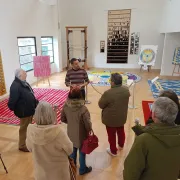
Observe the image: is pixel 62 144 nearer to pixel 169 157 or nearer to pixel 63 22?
pixel 169 157

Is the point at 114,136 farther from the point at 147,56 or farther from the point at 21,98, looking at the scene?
the point at 147,56

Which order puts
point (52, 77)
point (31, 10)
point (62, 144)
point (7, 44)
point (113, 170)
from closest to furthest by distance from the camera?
point (62, 144) < point (113, 170) < point (7, 44) < point (31, 10) < point (52, 77)

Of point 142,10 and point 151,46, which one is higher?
point 142,10

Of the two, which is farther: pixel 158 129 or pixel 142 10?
pixel 142 10

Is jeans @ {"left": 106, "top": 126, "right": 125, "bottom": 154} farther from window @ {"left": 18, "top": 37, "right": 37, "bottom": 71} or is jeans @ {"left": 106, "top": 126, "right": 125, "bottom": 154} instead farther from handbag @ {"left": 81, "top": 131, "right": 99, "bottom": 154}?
window @ {"left": 18, "top": 37, "right": 37, "bottom": 71}

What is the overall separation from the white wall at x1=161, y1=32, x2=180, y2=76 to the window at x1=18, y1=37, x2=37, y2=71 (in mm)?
6021

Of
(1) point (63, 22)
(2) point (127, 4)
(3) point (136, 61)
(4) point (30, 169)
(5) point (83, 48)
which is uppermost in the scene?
(2) point (127, 4)

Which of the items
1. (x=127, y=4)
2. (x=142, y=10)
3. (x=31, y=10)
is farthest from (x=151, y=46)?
(x=31, y=10)

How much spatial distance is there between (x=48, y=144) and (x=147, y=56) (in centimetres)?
896

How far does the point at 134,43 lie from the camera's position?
32.4 feet

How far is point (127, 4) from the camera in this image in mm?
9367

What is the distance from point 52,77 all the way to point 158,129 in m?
7.72

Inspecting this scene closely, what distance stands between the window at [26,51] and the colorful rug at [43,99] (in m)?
1.24

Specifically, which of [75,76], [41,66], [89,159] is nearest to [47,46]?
[41,66]
